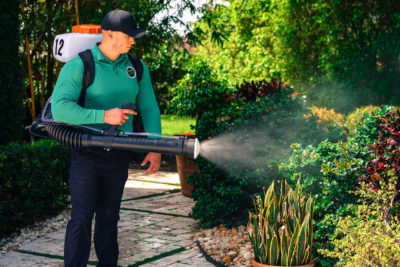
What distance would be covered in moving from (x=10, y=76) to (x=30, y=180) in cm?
153

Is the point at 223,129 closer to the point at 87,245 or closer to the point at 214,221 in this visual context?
the point at 214,221

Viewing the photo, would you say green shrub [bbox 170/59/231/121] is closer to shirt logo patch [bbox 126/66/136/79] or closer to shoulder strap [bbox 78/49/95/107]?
shirt logo patch [bbox 126/66/136/79]

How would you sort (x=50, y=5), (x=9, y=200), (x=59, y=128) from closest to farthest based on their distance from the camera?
(x=59, y=128) < (x=9, y=200) < (x=50, y=5)

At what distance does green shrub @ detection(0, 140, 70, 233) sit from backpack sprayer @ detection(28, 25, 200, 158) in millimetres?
2261

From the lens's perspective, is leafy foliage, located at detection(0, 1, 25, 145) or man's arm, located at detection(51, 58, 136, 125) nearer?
man's arm, located at detection(51, 58, 136, 125)

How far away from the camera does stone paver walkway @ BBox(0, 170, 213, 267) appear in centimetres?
501

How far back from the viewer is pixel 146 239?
580cm

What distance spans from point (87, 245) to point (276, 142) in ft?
8.51

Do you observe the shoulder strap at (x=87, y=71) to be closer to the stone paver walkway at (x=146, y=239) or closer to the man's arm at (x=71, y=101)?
the man's arm at (x=71, y=101)

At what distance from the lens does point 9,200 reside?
593 cm

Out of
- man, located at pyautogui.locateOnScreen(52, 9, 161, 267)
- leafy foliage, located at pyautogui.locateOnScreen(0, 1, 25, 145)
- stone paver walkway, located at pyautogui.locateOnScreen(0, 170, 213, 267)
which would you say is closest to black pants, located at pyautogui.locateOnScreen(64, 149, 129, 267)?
man, located at pyautogui.locateOnScreen(52, 9, 161, 267)

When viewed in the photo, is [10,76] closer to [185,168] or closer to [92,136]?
[185,168]

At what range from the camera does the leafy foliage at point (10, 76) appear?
6.60 metres

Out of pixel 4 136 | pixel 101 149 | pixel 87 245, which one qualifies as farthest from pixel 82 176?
pixel 4 136
